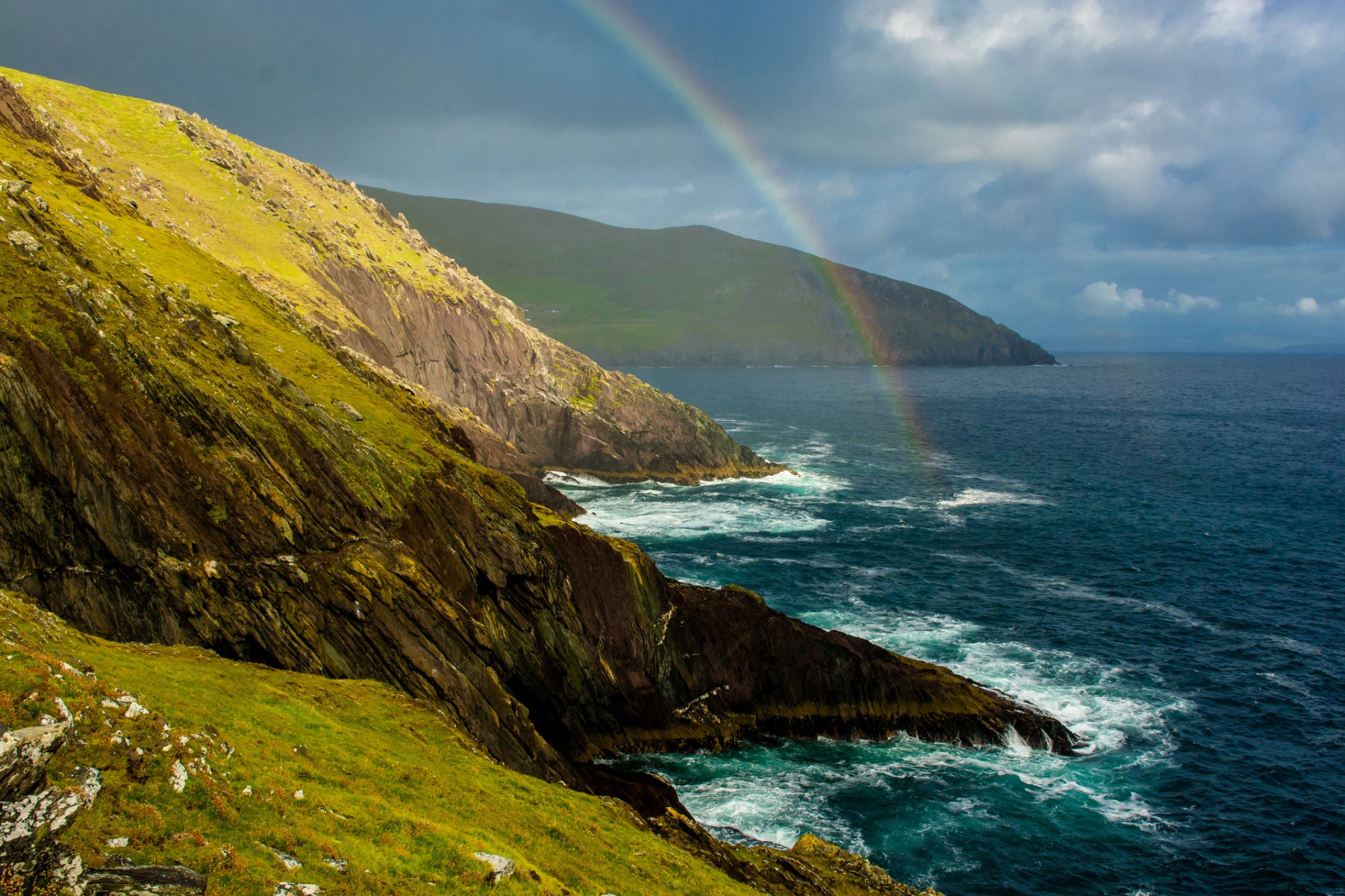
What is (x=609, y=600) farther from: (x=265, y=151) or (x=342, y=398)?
(x=265, y=151)

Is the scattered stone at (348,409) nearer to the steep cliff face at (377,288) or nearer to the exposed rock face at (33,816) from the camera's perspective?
the steep cliff face at (377,288)

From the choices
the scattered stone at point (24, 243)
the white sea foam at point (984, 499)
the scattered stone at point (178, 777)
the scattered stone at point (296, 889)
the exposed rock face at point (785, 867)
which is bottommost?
the exposed rock face at point (785, 867)

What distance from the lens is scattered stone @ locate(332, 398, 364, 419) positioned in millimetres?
44219

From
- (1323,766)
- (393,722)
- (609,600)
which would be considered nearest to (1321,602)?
(1323,766)

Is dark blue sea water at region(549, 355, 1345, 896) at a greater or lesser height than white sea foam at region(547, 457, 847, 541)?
lesser

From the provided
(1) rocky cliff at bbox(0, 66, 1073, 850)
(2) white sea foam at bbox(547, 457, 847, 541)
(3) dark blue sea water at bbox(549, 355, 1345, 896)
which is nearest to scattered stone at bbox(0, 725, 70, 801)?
(1) rocky cliff at bbox(0, 66, 1073, 850)

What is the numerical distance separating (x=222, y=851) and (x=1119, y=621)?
60.2m

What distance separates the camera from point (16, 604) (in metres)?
21.5

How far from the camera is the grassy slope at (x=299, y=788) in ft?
47.2

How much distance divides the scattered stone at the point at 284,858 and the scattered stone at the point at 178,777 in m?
1.88

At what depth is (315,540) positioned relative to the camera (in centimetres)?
3359

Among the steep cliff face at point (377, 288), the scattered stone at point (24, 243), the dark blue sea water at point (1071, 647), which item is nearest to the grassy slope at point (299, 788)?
the dark blue sea water at point (1071, 647)

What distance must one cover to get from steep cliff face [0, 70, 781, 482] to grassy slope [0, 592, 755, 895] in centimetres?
4105

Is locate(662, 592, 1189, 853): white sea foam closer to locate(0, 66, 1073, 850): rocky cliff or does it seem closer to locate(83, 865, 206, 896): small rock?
locate(0, 66, 1073, 850): rocky cliff
